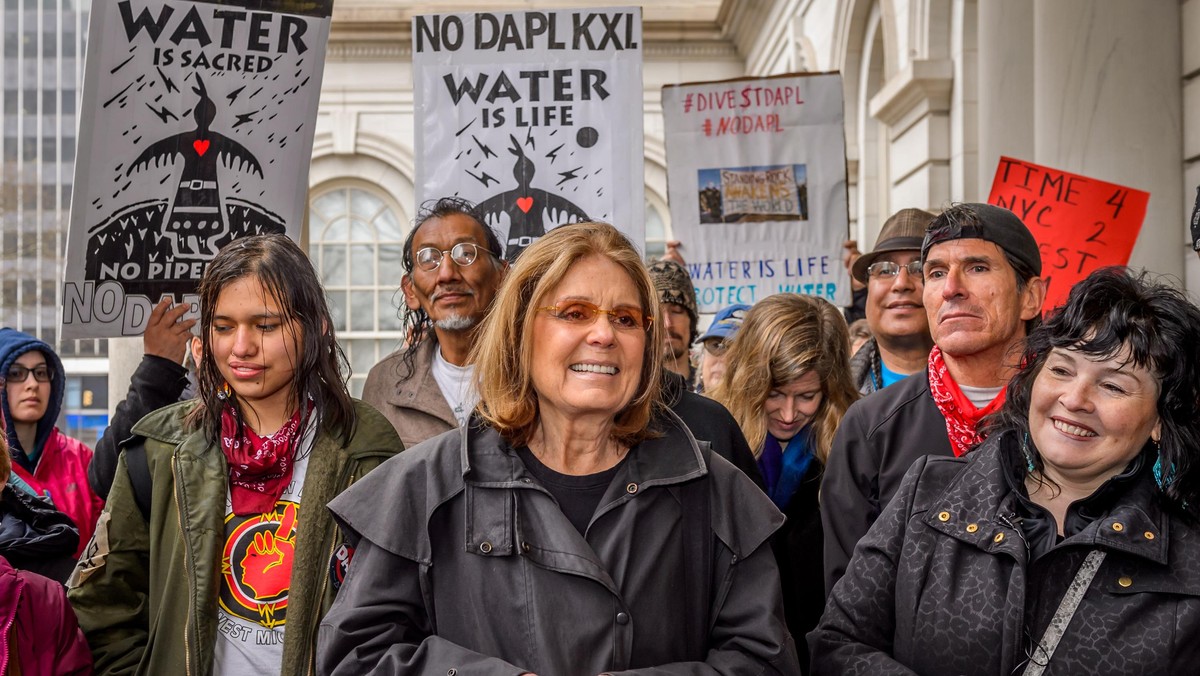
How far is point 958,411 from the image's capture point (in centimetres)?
286

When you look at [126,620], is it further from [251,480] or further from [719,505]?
[719,505]

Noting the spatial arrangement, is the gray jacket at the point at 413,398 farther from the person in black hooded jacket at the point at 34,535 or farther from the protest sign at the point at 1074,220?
the protest sign at the point at 1074,220

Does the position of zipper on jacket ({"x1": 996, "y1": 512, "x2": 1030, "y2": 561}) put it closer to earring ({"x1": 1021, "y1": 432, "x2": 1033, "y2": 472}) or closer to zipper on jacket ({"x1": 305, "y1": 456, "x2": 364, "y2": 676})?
earring ({"x1": 1021, "y1": 432, "x2": 1033, "y2": 472})

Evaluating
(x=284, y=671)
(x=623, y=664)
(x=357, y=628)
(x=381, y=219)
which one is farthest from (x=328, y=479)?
(x=381, y=219)

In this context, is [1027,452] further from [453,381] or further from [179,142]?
[179,142]

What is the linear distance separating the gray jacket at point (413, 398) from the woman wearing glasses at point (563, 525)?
3.58 ft

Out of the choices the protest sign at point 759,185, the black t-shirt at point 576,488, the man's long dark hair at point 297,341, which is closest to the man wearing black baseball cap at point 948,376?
the black t-shirt at point 576,488

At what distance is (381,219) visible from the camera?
69.1ft

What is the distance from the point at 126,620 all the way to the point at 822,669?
1.51m

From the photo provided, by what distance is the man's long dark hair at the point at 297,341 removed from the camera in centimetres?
276

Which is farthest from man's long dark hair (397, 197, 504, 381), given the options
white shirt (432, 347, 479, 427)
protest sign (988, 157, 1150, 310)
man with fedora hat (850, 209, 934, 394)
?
protest sign (988, 157, 1150, 310)

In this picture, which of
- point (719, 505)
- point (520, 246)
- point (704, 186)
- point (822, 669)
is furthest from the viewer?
point (704, 186)

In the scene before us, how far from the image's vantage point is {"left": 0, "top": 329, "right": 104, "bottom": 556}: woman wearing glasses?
4758 millimetres

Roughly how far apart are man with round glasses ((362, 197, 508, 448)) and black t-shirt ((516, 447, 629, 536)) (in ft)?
3.67
